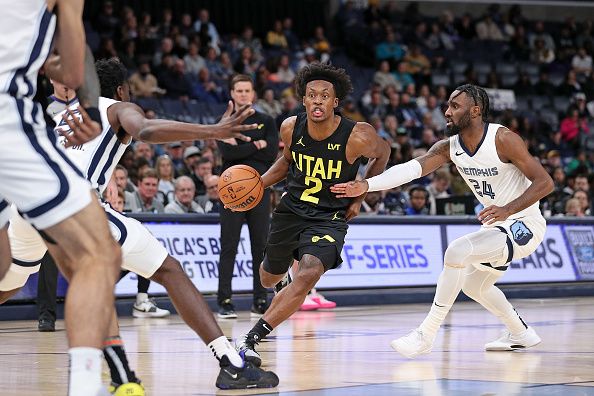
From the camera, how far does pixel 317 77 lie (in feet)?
24.9

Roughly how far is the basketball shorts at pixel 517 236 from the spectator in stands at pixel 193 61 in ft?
40.4

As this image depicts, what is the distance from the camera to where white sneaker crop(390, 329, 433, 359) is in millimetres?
7613

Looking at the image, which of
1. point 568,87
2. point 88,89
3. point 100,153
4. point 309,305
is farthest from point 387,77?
point 88,89

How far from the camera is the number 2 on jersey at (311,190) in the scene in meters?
7.55

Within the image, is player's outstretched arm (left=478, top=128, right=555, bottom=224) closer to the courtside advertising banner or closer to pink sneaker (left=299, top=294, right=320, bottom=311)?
pink sneaker (left=299, top=294, right=320, bottom=311)

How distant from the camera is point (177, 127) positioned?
A: 4969 mm

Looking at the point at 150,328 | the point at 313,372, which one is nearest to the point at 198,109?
the point at 150,328

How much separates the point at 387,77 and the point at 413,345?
1589 centimetres

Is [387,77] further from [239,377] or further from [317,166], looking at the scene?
[239,377]

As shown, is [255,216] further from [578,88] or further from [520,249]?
[578,88]

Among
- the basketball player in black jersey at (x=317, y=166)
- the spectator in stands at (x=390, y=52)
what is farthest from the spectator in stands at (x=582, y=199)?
the basketball player in black jersey at (x=317, y=166)

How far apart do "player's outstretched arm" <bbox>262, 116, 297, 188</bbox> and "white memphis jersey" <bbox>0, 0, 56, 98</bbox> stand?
11.6 feet

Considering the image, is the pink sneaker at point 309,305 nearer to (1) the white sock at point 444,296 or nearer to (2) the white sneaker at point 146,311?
(2) the white sneaker at point 146,311

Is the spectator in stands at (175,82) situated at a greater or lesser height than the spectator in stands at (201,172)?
greater
